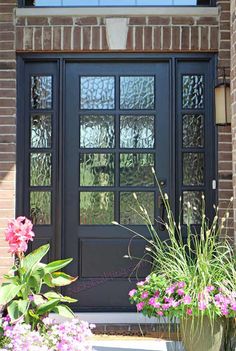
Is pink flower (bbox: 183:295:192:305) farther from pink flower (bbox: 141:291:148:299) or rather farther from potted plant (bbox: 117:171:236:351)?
pink flower (bbox: 141:291:148:299)

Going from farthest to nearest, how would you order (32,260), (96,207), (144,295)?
(96,207) < (144,295) < (32,260)

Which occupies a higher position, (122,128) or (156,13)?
(156,13)

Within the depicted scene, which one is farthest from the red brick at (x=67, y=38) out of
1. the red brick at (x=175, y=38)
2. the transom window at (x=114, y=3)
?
the red brick at (x=175, y=38)

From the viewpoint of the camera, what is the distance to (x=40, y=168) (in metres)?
4.85

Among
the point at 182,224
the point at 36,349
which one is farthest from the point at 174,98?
the point at 36,349

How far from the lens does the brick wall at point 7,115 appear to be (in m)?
4.70

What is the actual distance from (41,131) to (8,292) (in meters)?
2.14

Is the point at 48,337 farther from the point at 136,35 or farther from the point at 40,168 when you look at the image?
the point at 136,35

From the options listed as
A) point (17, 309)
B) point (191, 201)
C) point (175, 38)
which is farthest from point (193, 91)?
point (17, 309)

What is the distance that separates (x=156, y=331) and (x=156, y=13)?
2.44 meters

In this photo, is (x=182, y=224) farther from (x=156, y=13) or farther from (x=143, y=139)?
(x=156, y=13)

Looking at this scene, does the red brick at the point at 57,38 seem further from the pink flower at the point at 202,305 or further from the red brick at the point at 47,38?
the pink flower at the point at 202,305

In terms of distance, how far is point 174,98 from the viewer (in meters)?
4.81

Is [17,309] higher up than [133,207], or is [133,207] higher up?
[133,207]
